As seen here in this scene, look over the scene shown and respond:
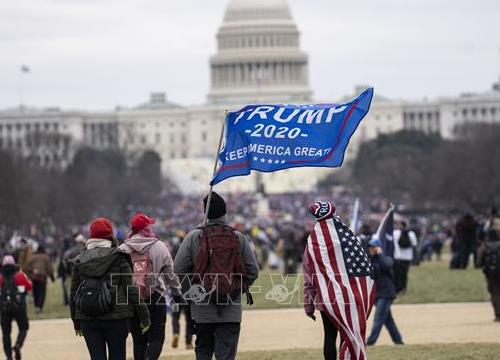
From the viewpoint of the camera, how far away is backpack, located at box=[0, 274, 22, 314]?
2447 cm

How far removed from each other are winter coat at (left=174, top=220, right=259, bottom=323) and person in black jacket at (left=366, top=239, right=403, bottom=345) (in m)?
6.78

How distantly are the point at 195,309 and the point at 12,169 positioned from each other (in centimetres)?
7724

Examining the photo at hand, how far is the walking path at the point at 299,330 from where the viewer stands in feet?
87.6

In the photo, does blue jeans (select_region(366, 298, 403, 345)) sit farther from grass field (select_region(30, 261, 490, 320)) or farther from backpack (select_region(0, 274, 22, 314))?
grass field (select_region(30, 261, 490, 320))

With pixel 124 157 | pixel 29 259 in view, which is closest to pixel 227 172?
pixel 29 259

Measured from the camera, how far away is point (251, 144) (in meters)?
18.7

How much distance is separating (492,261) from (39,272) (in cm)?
1021

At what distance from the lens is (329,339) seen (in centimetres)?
1886

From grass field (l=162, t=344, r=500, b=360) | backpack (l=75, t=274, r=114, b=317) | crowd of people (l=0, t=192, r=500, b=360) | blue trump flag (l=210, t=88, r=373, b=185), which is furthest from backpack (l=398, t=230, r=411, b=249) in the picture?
backpack (l=75, t=274, r=114, b=317)

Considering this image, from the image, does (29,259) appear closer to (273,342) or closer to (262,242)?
(273,342)

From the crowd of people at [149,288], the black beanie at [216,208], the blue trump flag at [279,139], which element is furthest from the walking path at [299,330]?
the black beanie at [216,208]

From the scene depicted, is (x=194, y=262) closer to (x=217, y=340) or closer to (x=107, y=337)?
(x=217, y=340)

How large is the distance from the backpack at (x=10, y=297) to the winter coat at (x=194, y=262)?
645cm

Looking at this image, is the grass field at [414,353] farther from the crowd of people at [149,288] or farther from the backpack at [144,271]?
the backpack at [144,271]
